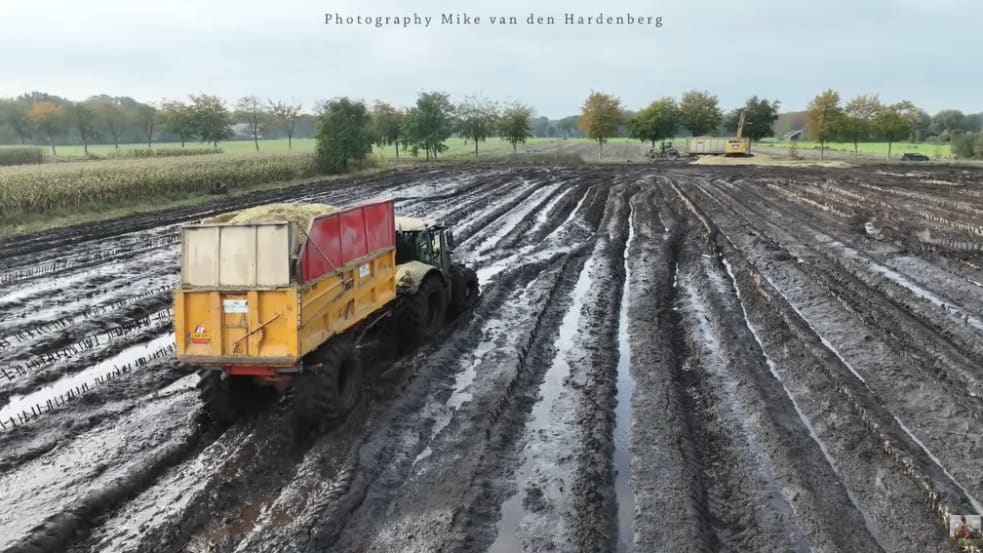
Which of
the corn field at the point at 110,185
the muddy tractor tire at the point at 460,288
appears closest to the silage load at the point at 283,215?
the muddy tractor tire at the point at 460,288

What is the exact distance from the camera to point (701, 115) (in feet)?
220

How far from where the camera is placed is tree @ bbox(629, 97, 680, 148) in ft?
214

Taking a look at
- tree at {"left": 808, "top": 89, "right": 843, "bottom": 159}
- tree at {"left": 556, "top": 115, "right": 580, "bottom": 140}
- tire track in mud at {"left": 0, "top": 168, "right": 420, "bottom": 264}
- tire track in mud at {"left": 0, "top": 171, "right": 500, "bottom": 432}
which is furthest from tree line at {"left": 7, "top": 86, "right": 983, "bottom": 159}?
tree at {"left": 556, "top": 115, "right": 580, "bottom": 140}

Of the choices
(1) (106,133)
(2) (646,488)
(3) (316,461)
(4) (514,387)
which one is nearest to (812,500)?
(2) (646,488)

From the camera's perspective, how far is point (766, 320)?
11.7 meters

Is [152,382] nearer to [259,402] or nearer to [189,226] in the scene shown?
[259,402]

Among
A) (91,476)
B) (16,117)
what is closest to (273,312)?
(91,476)

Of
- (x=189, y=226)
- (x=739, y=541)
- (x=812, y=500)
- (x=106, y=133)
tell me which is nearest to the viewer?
(x=739, y=541)

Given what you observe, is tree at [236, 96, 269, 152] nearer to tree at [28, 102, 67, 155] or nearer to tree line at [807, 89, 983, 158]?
tree at [28, 102, 67, 155]

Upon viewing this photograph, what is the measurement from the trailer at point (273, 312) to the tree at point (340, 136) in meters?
36.4

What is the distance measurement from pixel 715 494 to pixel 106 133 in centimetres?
9008

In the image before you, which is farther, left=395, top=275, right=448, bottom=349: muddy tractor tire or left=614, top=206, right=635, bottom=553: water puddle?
left=395, top=275, right=448, bottom=349: muddy tractor tire

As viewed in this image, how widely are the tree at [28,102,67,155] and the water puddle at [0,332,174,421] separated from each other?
246 feet

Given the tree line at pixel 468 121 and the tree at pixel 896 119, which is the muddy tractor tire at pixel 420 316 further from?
the tree at pixel 896 119
